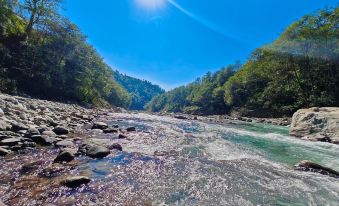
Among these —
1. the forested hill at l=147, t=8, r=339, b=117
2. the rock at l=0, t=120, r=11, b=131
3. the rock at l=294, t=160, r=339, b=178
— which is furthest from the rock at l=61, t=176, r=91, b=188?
the forested hill at l=147, t=8, r=339, b=117

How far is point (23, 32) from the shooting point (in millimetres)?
39031

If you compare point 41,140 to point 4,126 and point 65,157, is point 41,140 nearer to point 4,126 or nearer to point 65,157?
point 4,126

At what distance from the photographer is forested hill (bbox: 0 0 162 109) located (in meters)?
34.9

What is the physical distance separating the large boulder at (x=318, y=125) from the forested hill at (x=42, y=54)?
33375mm

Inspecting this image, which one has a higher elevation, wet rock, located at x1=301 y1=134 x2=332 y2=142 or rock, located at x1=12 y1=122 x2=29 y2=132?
wet rock, located at x1=301 y1=134 x2=332 y2=142

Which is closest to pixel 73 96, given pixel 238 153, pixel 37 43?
pixel 37 43

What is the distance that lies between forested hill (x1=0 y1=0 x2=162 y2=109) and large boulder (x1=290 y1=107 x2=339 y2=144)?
33375mm

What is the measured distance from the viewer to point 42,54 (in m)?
40.1

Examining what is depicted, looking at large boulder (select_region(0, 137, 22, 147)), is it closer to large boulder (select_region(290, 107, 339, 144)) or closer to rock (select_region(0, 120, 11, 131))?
rock (select_region(0, 120, 11, 131))

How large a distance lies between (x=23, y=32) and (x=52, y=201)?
42.0 metres

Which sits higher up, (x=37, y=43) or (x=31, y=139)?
(x=37, y=43)

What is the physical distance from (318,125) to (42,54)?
1624 inches

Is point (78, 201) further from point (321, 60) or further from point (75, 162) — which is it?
point (321, 60)

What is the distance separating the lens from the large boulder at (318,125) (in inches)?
730
